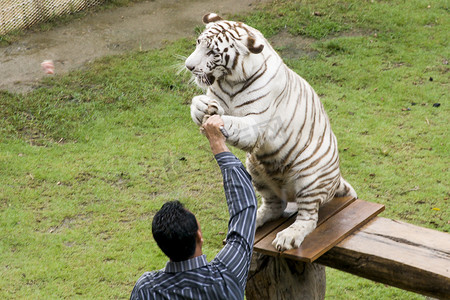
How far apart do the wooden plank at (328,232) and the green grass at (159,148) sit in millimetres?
1254

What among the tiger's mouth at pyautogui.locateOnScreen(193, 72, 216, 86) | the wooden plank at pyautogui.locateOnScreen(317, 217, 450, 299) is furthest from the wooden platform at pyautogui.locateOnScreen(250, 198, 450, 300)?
the tiger's mouth at pyautogui.locateOnScreen(193, 72, 216, 86)

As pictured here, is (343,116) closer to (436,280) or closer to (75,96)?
(75,96)

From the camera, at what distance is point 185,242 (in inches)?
109

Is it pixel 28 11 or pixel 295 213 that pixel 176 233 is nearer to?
pixel 295 213

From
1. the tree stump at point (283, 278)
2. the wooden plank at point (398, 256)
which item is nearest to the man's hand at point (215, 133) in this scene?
the wooden plank at point (398, 256)

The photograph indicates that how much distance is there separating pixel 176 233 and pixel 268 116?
1251mm

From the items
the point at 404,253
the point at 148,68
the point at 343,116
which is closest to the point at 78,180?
the point at 148,68

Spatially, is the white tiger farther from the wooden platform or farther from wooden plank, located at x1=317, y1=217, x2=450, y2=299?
wooden plank, located at x1=317, y1=217, x2=450, y2=299

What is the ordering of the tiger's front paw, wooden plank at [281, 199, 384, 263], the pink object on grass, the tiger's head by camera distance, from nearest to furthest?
the tiger's front paw < the tiger's head < wooden plank at [281, 199, 384, 263] < the pink object on grass

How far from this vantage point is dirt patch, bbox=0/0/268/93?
8844mm

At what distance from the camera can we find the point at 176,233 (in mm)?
2773

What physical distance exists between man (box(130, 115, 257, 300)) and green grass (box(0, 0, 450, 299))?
7.45 ft

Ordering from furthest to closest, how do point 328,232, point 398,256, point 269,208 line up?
point 269,208
point 328,232
point 398,256

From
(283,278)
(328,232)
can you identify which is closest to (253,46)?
(328,232)
